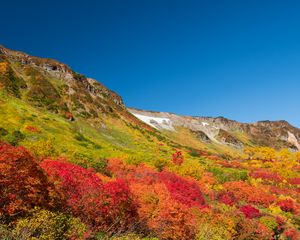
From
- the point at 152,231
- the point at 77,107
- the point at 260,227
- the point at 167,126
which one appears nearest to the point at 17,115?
the point at 77,107

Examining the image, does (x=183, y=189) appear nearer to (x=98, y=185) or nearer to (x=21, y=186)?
(x=98, y=185)

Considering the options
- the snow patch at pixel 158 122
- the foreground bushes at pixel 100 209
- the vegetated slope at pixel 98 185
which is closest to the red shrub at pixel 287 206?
the vegetated slope at pixel 98 185

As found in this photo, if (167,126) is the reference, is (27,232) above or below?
below

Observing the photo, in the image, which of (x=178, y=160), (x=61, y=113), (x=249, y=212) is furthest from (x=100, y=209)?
(x=61, y=113)

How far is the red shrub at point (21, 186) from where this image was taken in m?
16.7

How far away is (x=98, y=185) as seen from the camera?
918 inches

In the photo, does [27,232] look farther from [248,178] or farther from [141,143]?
[141,143]

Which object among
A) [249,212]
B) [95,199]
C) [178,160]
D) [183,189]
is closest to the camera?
[95,199]

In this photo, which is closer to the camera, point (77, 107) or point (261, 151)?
point (77, 107)

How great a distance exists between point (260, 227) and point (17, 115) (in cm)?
4003

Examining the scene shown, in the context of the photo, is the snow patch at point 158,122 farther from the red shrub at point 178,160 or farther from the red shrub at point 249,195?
the red shrub at point 249,195

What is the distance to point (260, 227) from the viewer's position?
111 feet

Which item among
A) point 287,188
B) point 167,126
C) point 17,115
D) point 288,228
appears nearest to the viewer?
point 288,228

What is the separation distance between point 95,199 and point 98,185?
1.61 metres
